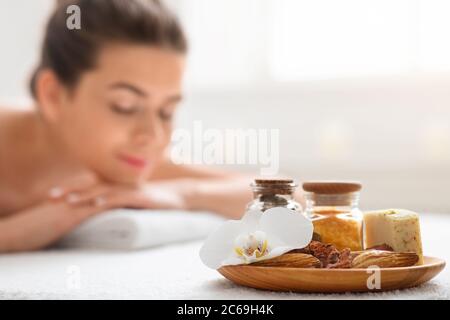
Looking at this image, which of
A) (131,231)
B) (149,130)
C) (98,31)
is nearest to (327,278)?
(131,231)

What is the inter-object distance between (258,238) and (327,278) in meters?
0.08

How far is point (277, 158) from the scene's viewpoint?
7.39 feet

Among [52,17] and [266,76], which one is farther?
[266,76]

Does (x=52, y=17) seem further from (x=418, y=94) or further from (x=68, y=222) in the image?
(x=418, y=94)

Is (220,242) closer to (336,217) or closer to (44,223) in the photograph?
(336,217)

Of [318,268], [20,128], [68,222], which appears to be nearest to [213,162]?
[20,128]

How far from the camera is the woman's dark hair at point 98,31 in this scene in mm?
1345

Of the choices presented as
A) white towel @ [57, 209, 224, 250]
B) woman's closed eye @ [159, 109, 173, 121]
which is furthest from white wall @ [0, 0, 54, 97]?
white towel @ [57, 209, 224, 250]

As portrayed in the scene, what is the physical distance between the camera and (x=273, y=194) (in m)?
0.73

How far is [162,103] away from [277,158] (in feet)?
3.23

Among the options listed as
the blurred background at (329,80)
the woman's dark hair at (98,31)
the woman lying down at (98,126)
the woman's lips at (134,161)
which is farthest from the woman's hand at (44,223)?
the blurred background at (329,80)

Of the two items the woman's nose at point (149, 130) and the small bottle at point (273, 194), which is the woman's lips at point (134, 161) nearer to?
the woman's nose at point (149, 130)

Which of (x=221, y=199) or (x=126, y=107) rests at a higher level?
(x=126, y=107)
